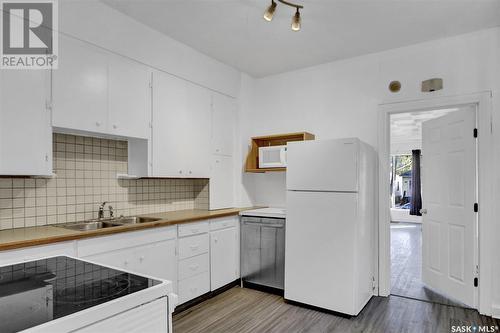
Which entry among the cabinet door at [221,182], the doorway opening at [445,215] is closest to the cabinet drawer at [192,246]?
the cabinet door at [221,182]

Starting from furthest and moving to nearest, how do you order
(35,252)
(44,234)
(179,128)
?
(179,128) < (44,234) < (35,252)

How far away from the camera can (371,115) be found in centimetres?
364

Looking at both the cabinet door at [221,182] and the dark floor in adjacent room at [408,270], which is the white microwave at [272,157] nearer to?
the cabinet door at [221,182]

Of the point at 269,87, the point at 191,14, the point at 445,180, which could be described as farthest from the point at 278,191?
the point at 191,14

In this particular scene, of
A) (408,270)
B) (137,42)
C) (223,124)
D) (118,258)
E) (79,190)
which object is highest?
(137,42)

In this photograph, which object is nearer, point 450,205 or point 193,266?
point 193,266

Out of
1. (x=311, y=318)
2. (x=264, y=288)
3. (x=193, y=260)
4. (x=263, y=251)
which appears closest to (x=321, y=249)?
(x=311, y=318)

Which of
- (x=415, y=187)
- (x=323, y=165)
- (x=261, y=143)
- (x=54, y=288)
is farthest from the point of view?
(x=415, y=187)

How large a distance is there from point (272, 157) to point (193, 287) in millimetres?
1742

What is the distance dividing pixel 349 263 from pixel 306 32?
2.25m

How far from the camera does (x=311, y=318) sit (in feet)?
9.61

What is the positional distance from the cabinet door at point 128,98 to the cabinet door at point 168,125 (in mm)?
108

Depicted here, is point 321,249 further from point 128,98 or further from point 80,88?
point 80,88

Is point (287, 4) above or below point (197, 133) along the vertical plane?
above
